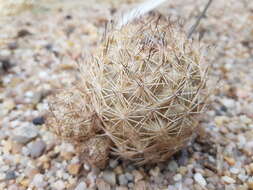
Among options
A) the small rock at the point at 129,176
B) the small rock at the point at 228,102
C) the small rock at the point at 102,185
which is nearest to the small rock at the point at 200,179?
the small rock at the point at 129,176

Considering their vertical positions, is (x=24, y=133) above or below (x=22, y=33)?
below

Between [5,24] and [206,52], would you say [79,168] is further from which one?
[5,24]

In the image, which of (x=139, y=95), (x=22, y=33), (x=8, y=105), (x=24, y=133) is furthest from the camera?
(x=22, y=33)

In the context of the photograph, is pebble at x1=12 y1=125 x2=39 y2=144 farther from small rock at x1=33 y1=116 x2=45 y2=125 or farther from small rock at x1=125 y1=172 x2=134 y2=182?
small rock at x1=125 y1=172 x2=134 y2=182

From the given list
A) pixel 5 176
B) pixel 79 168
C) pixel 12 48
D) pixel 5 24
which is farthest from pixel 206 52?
pixel 5 24

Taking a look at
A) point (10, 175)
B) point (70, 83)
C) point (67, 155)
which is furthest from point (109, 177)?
point (70, 83)

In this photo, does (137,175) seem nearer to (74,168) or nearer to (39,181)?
(74,168)
